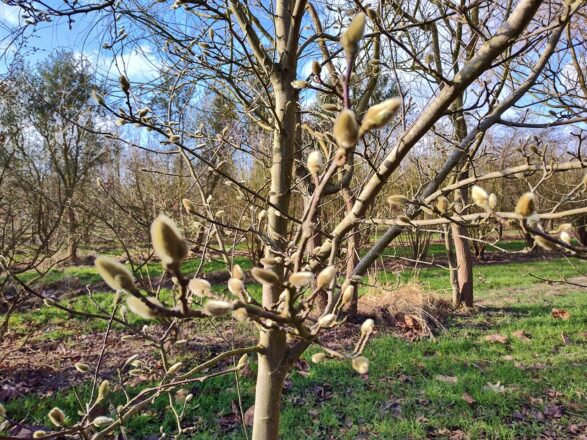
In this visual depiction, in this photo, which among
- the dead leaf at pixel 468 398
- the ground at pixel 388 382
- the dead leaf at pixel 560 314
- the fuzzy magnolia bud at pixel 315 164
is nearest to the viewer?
the fuzzy magnolia bud at pixel 315 164

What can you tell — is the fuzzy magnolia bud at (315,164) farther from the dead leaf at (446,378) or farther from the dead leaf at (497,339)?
the dead leaf at (497,339)

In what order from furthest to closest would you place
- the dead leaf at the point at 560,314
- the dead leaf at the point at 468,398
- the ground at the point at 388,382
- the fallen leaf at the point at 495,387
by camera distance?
the dead leaf at the point at 560,314 → the fallen leaf at the point at 495,387 → the dead leaf at the point at 468,398 → the ground at the point at 388,382

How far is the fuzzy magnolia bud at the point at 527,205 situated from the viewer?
68 centimetres

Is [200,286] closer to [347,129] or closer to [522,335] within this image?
[347,129]

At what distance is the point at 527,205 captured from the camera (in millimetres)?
688

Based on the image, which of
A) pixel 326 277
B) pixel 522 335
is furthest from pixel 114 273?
pixel 522 335

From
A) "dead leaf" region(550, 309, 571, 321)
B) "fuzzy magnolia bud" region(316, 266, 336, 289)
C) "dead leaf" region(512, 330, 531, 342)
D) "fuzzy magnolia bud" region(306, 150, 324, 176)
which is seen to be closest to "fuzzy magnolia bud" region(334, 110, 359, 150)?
"fuzzy magnolia bud" region(306, 150, 324, 176)

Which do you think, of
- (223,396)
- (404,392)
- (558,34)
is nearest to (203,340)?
(223,396)

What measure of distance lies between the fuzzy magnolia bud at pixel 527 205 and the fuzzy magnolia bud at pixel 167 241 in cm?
55

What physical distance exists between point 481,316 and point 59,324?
6.11 meters

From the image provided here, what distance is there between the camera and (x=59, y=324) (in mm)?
5781

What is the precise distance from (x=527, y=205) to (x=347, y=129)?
1.18 ft

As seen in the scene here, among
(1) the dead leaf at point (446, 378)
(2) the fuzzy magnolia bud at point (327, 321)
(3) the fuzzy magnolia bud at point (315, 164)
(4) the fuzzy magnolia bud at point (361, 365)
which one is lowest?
(1) the dead leaf at point (446, 378)

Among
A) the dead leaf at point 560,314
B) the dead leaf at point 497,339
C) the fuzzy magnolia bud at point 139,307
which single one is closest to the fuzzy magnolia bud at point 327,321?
the fuzzy magnolia bud at point 139,307
